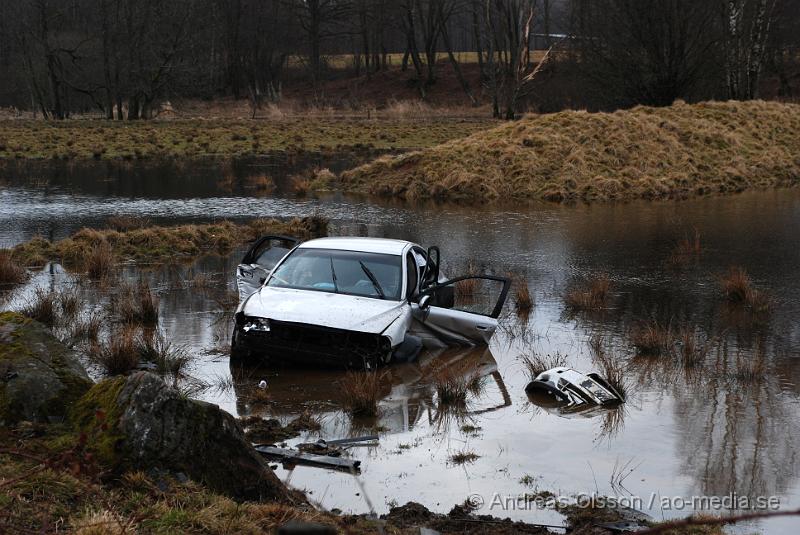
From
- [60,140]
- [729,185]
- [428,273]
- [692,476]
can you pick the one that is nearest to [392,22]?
[60,140]

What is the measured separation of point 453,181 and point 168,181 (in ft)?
34.2

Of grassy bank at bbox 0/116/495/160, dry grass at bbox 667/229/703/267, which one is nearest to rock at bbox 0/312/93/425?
dry grass at bbox 667/229/703/267

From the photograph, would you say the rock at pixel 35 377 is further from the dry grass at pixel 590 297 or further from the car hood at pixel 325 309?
the dry grass at pixel 590 297

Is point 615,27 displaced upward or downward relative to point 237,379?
upward

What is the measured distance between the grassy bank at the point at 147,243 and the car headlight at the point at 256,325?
706 cm

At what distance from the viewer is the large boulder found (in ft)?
21.4

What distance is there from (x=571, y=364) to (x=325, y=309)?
3095 millimetres

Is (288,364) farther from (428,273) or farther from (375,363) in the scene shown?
(428,273)

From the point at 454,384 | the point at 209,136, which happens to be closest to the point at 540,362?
the point at 454,384

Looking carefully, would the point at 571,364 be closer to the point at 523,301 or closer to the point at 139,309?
the point at 523,301

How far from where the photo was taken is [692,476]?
822cm

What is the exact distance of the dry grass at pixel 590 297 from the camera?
15.3m

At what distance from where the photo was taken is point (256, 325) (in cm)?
1123

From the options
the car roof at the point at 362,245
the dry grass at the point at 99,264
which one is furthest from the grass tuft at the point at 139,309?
the dry grass at the point at 99,264
